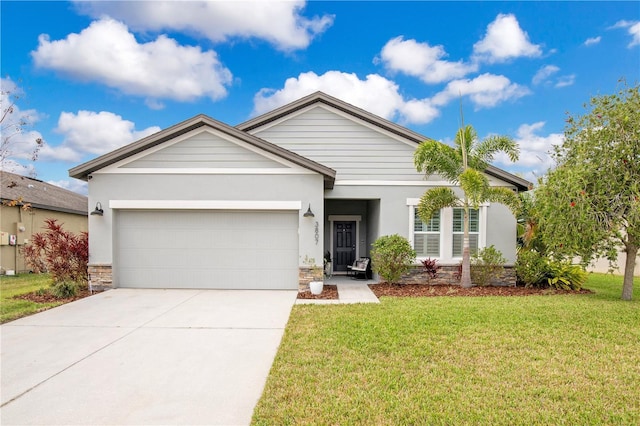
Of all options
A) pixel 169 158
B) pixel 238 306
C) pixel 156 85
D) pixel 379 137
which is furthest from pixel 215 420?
pixel 156 85

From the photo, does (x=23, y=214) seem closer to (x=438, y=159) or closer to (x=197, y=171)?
(x=197, y=171)

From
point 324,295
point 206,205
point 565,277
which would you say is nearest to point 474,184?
point 565,277

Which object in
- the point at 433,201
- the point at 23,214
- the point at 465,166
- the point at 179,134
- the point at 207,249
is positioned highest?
the point at 179,134

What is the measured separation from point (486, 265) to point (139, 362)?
9.79 meters

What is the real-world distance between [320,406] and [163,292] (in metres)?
7.60

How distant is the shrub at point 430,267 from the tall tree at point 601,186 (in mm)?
3234

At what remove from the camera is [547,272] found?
11.3 meters

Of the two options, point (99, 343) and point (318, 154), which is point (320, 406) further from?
point (318, 154)

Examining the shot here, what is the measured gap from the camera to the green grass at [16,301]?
754cm

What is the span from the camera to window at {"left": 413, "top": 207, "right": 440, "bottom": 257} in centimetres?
1177

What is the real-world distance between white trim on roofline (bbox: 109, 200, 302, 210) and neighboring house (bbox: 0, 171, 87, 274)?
5.61m

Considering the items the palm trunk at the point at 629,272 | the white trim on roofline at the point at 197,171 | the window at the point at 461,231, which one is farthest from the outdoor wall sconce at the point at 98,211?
the palm trunk at the point at 629,272

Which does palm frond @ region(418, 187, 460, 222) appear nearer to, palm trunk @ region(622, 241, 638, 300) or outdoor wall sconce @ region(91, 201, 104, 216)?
palm trunk @ region(622, 241, 638, 300)

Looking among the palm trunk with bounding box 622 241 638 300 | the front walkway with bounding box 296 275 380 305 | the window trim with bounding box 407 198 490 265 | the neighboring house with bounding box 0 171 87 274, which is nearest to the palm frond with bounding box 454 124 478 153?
the window trim with bounding box 407 198 490 265
